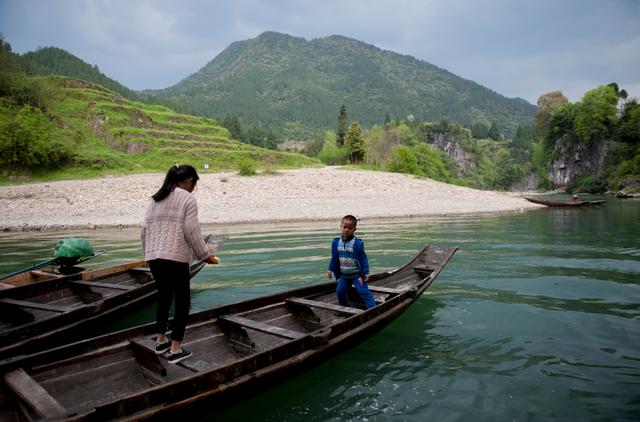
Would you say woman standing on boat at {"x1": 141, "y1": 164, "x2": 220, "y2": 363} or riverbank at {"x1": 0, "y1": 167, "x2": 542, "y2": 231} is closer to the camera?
woman standing on boat at {"x1": 141, "y1": 164, "x2": 220, "y2": 363}

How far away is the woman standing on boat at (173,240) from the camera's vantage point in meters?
4.31

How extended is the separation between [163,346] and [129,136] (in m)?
56.8

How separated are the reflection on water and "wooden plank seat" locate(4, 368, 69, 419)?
65.7 inches

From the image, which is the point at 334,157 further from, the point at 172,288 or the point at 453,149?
the point at 453,149

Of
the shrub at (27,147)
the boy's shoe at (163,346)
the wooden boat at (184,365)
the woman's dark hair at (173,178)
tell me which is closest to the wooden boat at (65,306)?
the wooden boat at (184,365)

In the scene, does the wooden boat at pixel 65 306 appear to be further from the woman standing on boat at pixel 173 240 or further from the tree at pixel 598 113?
the tree at pixel 598 113

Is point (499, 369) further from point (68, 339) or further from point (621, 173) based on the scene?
point (621, 173)

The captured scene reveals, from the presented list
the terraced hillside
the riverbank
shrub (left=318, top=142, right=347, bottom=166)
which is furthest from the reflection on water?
shrub (left=318, top=142, right=347, bottom=166)

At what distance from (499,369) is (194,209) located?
4619mm

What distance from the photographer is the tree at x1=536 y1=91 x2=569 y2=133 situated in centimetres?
10756

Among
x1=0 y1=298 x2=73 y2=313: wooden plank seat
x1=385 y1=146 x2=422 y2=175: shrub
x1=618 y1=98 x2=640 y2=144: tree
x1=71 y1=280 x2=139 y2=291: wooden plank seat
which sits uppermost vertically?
x1=618 y1=98 x2=640 y2=144: tree

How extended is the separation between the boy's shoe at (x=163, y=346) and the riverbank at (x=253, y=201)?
19.0 meters

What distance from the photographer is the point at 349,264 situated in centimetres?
656

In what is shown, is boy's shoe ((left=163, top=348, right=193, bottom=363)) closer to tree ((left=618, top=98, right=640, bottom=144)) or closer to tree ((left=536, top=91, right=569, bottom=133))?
tree ((left=618, top=98, right=640, bottom=144))
